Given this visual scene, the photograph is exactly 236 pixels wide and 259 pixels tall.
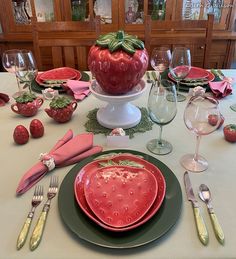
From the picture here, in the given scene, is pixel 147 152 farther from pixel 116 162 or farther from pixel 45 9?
pixel 45 9

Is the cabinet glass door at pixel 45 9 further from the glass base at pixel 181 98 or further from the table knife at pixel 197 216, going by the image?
the table knife at pixel 197 216

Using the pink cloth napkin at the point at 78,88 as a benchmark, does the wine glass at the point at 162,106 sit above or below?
above

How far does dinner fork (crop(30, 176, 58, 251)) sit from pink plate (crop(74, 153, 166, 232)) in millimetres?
61

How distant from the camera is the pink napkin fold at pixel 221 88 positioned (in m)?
1.08

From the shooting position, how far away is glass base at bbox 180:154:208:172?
28.2 inches

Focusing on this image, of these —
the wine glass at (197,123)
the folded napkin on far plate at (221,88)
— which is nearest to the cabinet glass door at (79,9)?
the folded napkin on far plate at (221,88)

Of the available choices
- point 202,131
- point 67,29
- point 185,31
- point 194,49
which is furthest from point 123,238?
point 185,31

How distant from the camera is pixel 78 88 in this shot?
3.67 ft

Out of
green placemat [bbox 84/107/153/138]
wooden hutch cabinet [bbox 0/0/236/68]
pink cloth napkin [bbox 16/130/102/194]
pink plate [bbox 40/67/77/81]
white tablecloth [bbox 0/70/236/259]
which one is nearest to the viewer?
white tablecloth [bbox 0/70/236/259]

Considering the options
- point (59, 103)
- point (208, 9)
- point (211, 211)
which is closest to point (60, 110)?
point (59, 103)

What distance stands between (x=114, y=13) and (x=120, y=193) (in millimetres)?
1841

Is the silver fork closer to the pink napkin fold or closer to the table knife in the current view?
the table knife

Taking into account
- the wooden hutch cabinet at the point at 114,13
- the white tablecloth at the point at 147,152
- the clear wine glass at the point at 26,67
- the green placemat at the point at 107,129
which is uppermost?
the wooden hutch cabinet at the point at 114,13

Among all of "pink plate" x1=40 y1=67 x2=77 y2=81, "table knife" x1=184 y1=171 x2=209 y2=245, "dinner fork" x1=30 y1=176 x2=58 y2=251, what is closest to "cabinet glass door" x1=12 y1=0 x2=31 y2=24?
"pink plate" x1=40 y1=67 x2=77 y2=81
